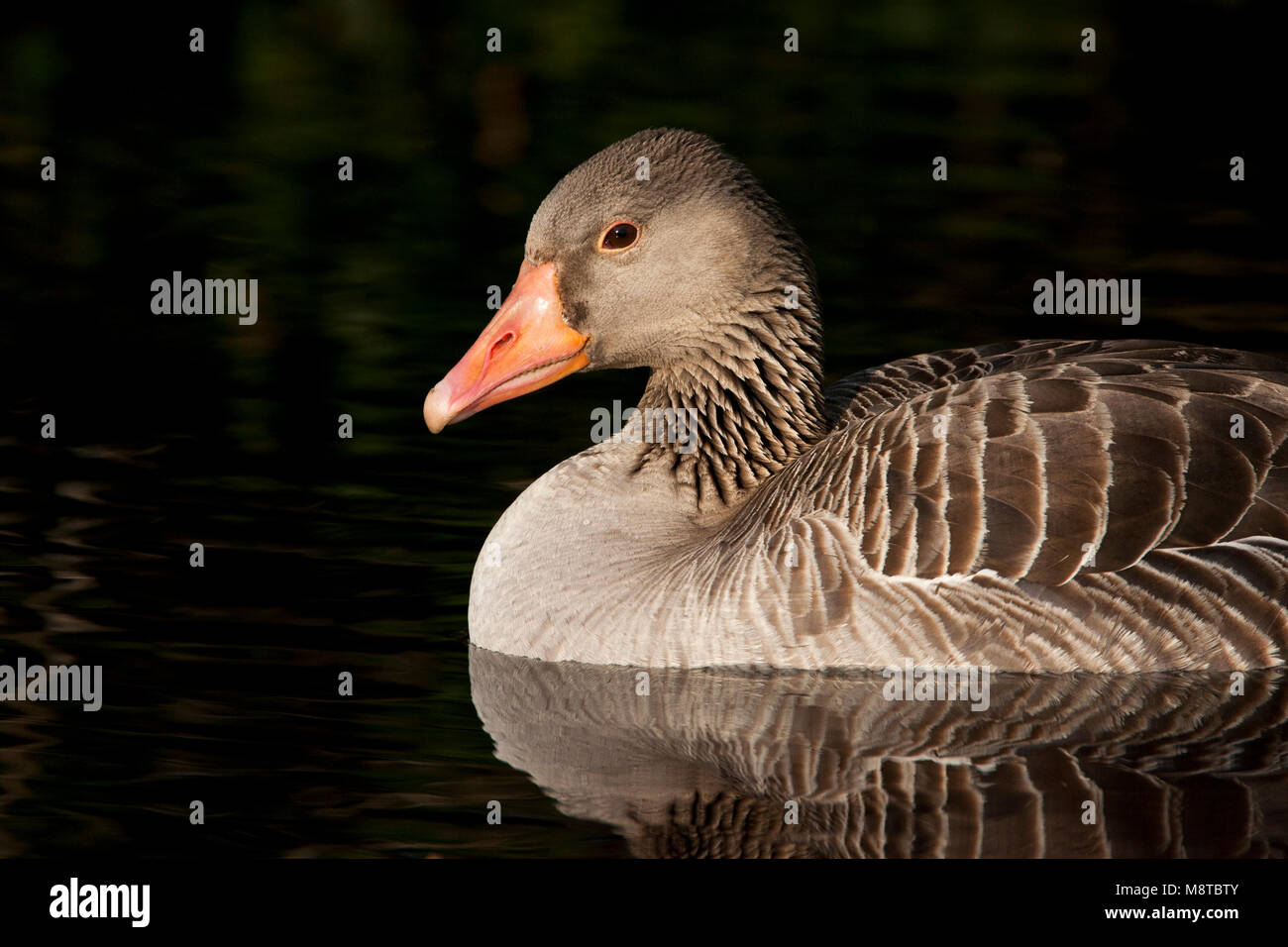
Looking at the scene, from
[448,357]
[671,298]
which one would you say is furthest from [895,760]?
[448,357]

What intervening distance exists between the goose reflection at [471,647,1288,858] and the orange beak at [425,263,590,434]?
1.42 m

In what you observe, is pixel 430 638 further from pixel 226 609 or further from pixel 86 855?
pixel 86 855

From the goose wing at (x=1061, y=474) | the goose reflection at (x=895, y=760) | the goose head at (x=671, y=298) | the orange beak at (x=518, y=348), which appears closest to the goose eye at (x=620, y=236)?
the goose head at (x=671, y=298)

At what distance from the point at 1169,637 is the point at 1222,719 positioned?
50 centimetres

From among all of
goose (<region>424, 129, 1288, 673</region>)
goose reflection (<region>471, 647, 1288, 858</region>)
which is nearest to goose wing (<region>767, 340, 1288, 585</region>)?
goose (<region>424, 129, 1288, 673</region>)

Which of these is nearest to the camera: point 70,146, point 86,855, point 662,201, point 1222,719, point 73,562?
point 86,855

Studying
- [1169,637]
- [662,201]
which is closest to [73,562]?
[662,201]

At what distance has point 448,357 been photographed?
15.6 metres

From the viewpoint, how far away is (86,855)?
25.4 ft

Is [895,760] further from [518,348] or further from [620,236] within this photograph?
[620,236]

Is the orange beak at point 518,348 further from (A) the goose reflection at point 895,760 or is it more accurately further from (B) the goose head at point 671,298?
(A) the goose reflection at point 895,760

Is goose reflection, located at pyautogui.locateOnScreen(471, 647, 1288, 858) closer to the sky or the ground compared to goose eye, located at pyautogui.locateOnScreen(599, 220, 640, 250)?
closer to the ground

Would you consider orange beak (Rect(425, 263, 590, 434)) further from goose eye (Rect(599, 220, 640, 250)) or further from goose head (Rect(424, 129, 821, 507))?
goose eye (Rect(599, 220, 640, 250))

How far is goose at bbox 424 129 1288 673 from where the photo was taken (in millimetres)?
9555
